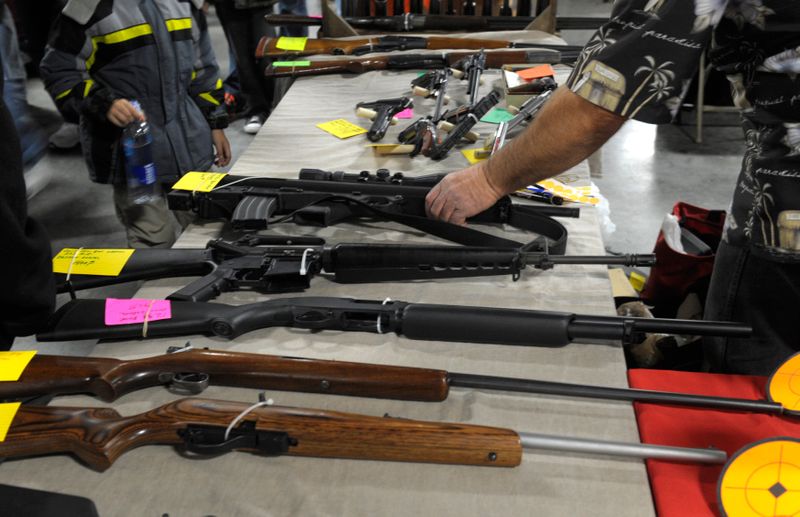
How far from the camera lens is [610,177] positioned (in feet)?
14.5

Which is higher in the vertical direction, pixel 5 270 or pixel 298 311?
pixel 5 270

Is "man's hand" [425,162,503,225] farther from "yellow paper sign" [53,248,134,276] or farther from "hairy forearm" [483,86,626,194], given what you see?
"yellow paper sign" [53,248,134,276]

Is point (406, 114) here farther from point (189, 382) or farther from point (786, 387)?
point (786, 387)

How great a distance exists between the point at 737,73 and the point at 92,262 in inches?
60.4

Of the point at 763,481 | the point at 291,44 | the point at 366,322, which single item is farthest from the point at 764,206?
the point at 291,44

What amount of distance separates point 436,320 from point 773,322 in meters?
0.76

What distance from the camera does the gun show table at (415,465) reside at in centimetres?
103

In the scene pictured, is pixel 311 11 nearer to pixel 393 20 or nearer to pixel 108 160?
pixel 393 20

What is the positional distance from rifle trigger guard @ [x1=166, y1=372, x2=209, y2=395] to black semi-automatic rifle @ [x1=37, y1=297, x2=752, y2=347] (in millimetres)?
148

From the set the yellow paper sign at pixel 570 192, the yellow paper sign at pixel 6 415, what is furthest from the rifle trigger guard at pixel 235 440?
the yellow paper sign at pixel 570 192

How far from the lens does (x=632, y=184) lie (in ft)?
14.1

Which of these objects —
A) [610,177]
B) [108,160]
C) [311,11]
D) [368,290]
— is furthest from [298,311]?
[311,11]

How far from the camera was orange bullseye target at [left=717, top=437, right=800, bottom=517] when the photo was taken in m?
0.96

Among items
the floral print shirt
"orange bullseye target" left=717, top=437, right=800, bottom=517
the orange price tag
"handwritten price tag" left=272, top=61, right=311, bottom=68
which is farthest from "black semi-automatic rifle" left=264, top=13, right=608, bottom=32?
"orange bullseye target" left=717, top=437, right=800, bottom=517
